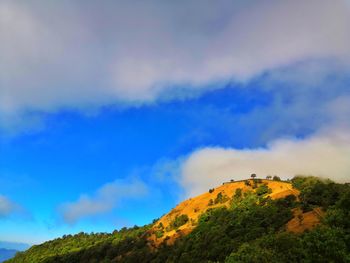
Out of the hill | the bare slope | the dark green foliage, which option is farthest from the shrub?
the dark green foliage

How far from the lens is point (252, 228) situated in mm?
70812

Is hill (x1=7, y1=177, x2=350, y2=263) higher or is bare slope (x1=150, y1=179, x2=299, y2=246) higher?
bare slope (x1=150, y1=179, x2=299, y2=246)

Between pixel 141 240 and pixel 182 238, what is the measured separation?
81.2 ft

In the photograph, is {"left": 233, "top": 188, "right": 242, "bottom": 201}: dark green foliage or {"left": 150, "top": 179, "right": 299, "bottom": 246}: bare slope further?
{"left": 233, "top": 188, "right": 242, "bottom": 201}: dark green foliage

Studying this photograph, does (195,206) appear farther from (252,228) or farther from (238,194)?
(252,228)

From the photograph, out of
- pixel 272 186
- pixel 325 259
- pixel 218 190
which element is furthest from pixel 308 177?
pixel 325 259

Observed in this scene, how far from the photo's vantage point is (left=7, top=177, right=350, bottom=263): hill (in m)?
44.7

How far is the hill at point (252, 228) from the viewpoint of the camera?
4466cm

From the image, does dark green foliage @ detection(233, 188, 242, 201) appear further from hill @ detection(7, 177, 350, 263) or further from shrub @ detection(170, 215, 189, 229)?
shrub @ detection(170, 215, 189, 229)

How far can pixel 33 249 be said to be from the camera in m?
194

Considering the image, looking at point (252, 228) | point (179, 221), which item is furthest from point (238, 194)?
point (252, 228)

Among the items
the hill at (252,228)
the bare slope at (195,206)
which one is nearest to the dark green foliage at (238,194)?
the hill at (252,228)

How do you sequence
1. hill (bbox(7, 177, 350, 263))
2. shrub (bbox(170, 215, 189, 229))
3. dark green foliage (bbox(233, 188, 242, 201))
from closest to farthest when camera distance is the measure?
hill (bbox(7, 177, 350, 263)) → dark green foliage (bbox(233, 188, 242, 201)) → shrub (bbox(170, 215, 189, 229))

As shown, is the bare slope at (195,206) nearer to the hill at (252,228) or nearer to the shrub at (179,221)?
the hill at (252,228)
